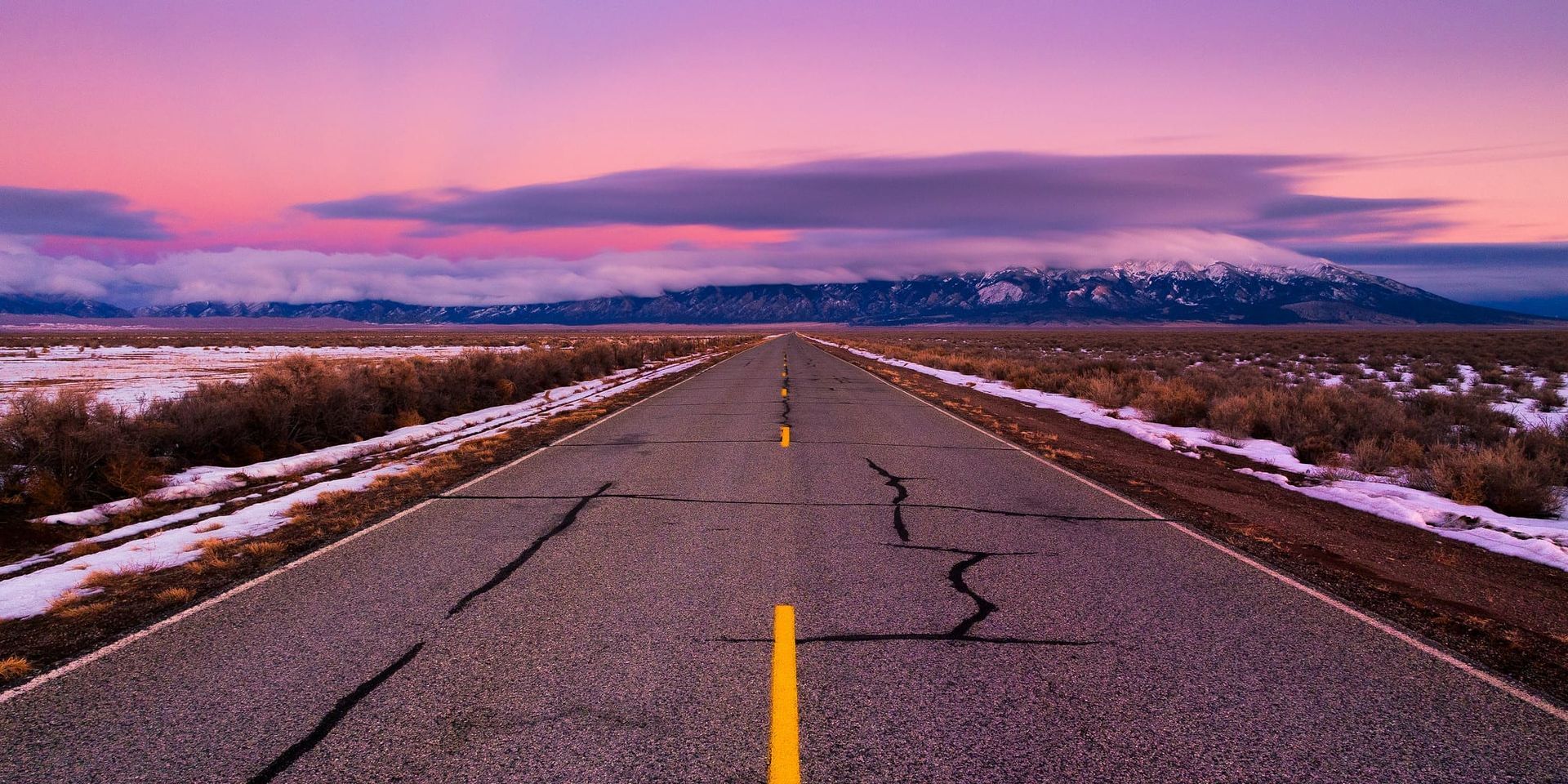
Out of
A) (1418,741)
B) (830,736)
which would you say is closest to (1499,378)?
(1418,741)

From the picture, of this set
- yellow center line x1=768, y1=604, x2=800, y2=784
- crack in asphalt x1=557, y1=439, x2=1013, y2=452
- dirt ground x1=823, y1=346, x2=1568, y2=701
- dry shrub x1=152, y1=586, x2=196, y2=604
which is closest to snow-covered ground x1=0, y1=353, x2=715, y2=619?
Result: dry shrub x1=152, y1=586, x2=196, y2=604

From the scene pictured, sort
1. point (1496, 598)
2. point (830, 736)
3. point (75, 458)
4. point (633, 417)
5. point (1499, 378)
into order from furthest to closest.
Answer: point (1499, 378) < point (633, 417) < point (75, 458) < point (1496, 598) < point (830, 736)

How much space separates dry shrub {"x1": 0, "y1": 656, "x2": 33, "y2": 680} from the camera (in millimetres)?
4117

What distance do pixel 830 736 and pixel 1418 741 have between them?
2665mm

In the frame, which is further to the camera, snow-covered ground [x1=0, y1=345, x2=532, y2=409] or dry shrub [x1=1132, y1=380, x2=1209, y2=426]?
snow-covered ground [x1=0, y1=345, x2=532, y2=409]

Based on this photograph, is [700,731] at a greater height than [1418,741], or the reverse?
[700,731]

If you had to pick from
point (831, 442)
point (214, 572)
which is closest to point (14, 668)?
point (214, 572)

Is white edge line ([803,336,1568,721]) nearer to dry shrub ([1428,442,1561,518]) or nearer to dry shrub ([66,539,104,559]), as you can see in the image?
dry shrub ([1428,442,1561,518])

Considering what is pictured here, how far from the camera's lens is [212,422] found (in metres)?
11.7

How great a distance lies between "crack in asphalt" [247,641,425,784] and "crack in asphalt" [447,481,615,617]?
770 mm

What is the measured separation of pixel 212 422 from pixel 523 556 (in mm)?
8543

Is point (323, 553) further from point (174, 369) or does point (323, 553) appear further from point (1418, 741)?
point (174, 369)

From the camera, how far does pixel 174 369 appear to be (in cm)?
3503

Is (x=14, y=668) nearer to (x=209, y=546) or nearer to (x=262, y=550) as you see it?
(x=262, y=550)
